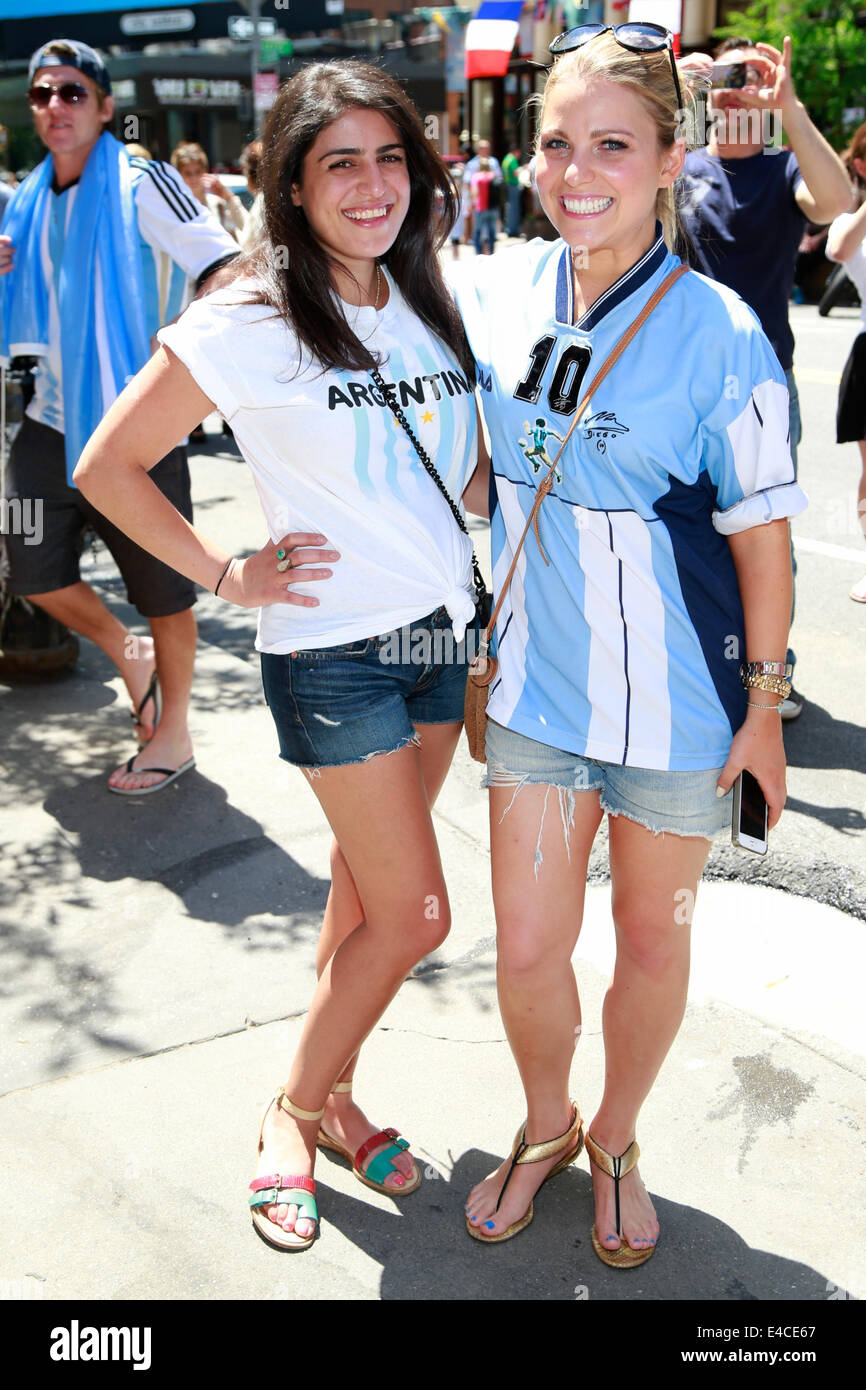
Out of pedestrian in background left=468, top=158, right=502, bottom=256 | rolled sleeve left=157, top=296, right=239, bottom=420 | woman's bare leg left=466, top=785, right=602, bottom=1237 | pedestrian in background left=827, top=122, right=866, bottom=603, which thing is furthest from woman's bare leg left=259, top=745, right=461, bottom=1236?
pedestrian in background left=468, top=158, right=502, bottom=256

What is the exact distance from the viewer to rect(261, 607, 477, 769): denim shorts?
237 centimetres

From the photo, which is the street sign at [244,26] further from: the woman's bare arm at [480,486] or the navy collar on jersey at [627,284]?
the navy collar on jersey at [627,284]

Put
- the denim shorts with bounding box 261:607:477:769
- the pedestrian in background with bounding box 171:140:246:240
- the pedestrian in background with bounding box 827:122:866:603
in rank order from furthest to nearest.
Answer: the pedestrian in background with bounding box 171:140:246:240 < the pedestrian in background with bounding box 827:122:866:603 < the denim shorts with bounding box 261:607:477:769

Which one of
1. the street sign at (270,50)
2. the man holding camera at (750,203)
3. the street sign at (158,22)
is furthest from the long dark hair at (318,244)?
the street sign at (270,50)

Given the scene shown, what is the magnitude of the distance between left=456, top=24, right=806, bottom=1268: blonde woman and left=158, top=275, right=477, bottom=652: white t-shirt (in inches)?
4.4

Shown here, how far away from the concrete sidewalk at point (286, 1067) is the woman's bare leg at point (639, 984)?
0.10m

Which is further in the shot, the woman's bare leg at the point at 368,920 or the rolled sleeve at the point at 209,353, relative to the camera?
the woman's bare leg at the point at 368,920

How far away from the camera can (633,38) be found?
219cm

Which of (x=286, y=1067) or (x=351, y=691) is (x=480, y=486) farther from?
(x=286, y=1067)

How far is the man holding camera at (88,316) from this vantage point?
407cm

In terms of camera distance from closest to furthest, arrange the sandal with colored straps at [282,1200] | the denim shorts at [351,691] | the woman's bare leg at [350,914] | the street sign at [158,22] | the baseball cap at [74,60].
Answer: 1. the denim shorts at [351,691]
2. the sandal with colored straps at [282,1200]
3. the woman's bare leg at [350,914]
4. the baseball cap at [74,60]
5. the street sign at [158,22]

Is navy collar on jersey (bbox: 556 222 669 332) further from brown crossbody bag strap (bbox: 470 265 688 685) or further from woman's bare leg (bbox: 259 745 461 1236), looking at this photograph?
woman's bare leg (bbox: 259 745 461 1236)

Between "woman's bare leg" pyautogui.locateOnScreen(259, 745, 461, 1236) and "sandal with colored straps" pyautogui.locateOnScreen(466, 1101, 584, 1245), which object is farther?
"sandal with colored straps" pyautogui.locateOnScreen(466, 1101, 584, 1245)

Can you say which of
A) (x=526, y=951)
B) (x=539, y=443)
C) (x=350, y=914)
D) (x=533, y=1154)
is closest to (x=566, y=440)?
(x=539, y=443)
